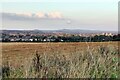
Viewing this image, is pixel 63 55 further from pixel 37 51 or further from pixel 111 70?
pixel 111 70

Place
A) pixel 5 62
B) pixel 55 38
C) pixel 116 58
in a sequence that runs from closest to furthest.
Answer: pixel 5 62, pixel 55 38, pixel 116 58

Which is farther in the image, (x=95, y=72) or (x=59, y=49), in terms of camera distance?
(x=59, y=49)

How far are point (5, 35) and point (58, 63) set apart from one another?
1.82 m

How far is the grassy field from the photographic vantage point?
9867 mm

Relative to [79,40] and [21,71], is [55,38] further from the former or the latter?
[21,71]

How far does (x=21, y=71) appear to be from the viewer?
9984mm

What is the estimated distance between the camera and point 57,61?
1070cm

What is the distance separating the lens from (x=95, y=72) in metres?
10.4

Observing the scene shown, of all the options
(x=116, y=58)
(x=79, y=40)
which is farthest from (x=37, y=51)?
(x=116, y=58)

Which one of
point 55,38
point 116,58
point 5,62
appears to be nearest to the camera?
point 5,62

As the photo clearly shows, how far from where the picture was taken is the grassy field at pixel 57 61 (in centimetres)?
987

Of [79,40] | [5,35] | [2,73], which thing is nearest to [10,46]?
[5,35]

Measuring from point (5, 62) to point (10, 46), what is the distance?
0.63m

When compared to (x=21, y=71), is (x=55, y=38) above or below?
above
